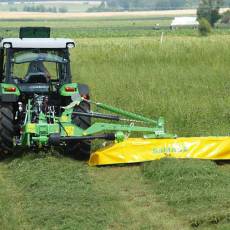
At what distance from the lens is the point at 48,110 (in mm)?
10062

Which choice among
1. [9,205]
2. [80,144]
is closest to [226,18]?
[80,144]

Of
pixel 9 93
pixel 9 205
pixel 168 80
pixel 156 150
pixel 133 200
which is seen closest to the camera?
pixel 9 205

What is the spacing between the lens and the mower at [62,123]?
9.59 meters

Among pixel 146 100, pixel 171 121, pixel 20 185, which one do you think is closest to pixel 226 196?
pixel 20 185

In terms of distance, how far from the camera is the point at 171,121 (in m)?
13.1

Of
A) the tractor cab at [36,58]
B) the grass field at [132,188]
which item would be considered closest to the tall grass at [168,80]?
the grass field at [132,188]

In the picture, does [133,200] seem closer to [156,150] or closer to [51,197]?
[51,197]

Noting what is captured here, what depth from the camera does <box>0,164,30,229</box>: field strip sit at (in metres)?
6.72

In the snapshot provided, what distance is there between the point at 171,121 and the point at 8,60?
3.76m

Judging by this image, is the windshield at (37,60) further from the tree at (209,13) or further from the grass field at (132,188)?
the tree at (209,13)

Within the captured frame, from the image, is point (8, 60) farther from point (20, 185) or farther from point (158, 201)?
point (158, 201)

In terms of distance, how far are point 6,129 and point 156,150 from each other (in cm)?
210

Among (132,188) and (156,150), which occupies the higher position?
(156,150)

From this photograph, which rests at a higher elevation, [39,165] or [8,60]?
[8,60]
